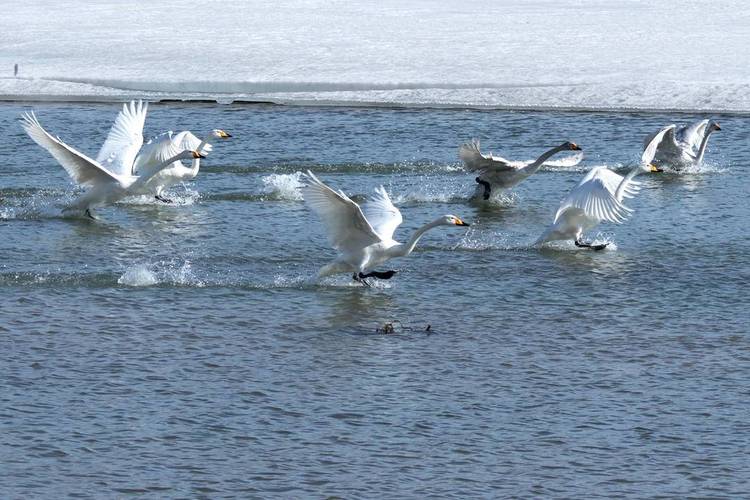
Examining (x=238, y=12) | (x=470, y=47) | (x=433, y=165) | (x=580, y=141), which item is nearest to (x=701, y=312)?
(x=433, y=165)

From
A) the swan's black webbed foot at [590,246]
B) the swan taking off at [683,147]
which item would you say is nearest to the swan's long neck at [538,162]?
the swan's black webbed foot at [590,246]

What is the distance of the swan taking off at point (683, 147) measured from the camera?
19062 mm

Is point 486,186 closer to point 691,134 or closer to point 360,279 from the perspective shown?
point 691,134

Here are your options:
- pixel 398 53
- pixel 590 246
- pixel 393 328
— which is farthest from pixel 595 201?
pixel 398 53

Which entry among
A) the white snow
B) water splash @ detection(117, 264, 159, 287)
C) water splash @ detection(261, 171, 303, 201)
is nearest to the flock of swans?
water splash @ detection(261, 171, 303, 201)

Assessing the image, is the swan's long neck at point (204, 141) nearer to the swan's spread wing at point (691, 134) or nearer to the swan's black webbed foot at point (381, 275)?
the swan's black webbed foot at point (381, 275)

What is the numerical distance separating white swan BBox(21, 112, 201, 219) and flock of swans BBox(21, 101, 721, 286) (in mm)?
11

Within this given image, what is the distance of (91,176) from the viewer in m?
16.0

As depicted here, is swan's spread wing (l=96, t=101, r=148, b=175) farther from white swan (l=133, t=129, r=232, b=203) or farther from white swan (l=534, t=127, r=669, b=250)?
white swan (l=534, t=127, r=669, b=250)

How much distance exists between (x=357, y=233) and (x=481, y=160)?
464 centimetres

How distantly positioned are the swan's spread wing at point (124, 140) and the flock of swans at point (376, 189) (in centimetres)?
1

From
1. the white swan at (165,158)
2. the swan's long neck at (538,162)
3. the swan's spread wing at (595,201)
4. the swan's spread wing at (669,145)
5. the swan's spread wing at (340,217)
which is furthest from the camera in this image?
the swan's spread wing at (669,145)

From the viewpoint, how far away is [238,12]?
29797 millimetres

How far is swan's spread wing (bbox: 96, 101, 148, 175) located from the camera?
17156 millimetres
